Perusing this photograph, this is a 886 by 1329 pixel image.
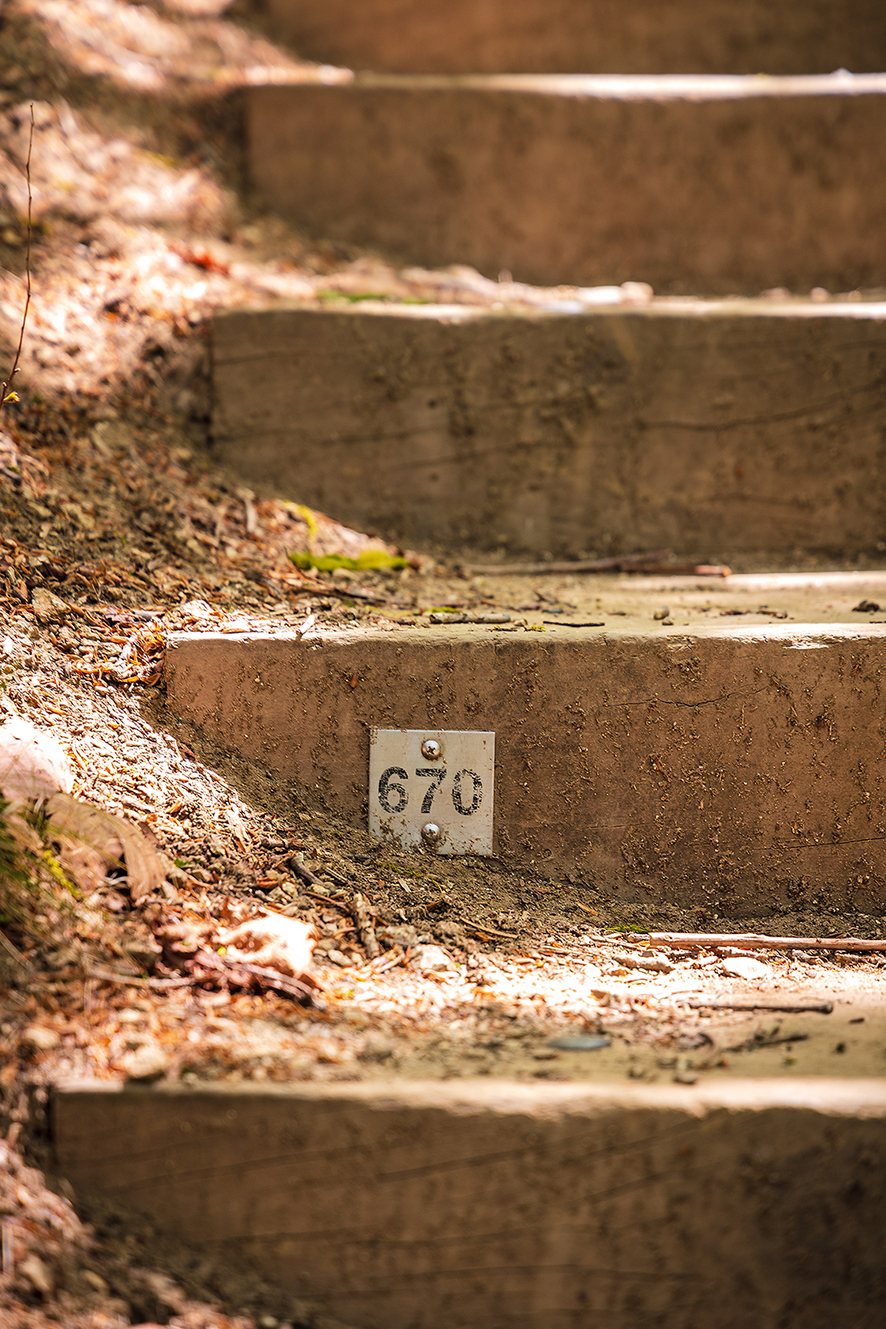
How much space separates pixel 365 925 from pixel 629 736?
655mm

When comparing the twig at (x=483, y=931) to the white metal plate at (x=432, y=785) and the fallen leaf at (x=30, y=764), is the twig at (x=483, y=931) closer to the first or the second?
the white metal plate at (x=432, y=785)

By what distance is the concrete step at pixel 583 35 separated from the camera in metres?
3.74

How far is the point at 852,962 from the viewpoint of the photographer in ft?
5.72

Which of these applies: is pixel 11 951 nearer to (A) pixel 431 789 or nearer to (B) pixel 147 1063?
(B) pixel 147 1063

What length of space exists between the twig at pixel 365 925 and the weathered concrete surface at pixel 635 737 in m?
0.22

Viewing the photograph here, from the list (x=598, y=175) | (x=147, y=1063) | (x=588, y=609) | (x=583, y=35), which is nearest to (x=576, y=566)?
(x=588, y=609)

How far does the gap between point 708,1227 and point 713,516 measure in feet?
6.45

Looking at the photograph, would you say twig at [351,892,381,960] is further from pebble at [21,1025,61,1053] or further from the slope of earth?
pebble at [21,1025,61,1053]

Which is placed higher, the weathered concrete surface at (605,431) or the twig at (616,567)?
the weathered concrete surface at (605,431)

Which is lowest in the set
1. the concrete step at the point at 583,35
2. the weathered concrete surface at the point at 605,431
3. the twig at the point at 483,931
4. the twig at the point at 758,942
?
the twig at the point at 758,942

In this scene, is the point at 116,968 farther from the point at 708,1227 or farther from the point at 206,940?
the point at 708,1227

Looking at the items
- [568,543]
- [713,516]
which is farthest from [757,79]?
[568,543]

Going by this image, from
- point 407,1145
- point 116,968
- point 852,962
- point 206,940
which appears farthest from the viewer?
point 852,962

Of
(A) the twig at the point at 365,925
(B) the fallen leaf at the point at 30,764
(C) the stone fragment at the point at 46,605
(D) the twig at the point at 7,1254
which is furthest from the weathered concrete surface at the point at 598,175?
(D) the twig at the point at 7,1254
